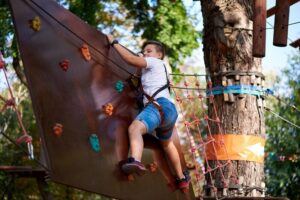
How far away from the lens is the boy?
15.1ft

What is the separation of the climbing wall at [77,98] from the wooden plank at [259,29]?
1316mm

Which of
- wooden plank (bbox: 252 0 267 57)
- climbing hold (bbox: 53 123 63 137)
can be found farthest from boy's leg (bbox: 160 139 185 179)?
climbing hold (bbox: 53 123 63 137)

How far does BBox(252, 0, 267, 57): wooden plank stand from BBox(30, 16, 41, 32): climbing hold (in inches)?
88.5

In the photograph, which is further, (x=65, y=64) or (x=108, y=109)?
(x=108, y=109)

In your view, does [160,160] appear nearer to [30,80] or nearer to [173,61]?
[30,80]

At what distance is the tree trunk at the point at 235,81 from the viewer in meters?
6.16

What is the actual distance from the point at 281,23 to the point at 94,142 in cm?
236

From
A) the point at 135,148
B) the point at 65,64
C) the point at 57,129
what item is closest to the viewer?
the point at 57,129

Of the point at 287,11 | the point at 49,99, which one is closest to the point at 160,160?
the point at 49,99

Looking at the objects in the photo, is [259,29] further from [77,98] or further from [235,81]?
[77,98]

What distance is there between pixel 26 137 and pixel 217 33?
301cm

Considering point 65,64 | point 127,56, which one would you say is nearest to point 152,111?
point 127,56

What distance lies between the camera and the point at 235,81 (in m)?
6.23

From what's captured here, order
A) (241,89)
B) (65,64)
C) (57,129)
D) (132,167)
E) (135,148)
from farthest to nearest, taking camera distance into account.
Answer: (241,89)
(135,148)
(132,167)
(65,64)
(57,129)
